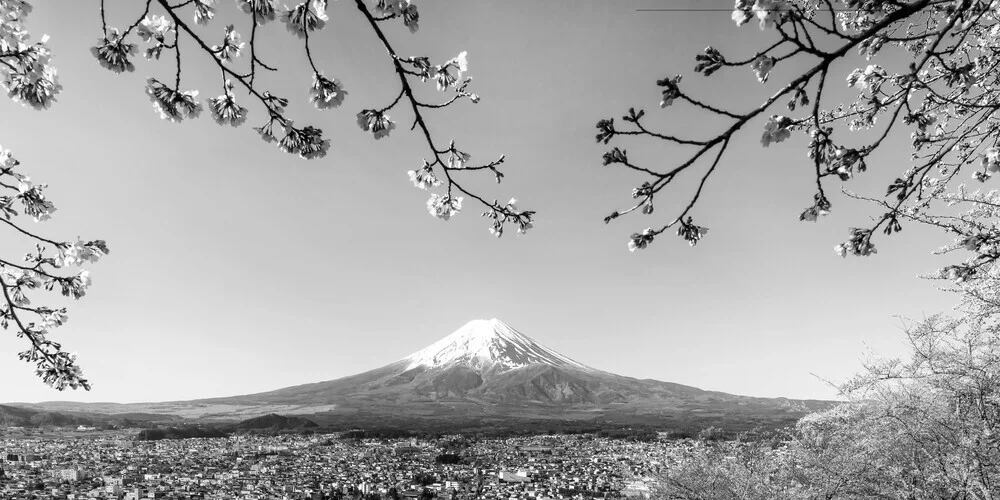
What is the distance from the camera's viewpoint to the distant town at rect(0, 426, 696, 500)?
33.7 meters

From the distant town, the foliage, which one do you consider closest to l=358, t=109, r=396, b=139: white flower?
the foliage

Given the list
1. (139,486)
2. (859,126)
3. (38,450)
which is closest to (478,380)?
(38,450)

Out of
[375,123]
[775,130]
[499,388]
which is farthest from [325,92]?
[499,388]

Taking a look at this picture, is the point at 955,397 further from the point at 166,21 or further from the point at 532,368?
the point at 532,368

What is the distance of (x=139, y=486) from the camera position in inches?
1454

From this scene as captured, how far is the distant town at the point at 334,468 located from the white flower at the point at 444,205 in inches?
620

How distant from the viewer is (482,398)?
15100 centimetres

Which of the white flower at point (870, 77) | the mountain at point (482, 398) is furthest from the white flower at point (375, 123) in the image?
the mountain at point (482, 398)

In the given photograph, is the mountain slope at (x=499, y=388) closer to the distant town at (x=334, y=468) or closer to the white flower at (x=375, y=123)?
the distant town at (x=334, y=468)

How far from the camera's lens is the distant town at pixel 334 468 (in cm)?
3366

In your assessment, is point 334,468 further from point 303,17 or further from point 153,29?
point 303,17

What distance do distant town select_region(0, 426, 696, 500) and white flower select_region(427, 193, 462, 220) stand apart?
15.8m

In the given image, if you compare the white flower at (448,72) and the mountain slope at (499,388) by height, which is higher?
the white flower at (448,72)

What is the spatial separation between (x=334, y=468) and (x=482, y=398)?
106 meters
